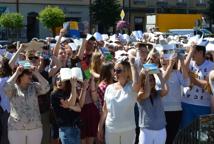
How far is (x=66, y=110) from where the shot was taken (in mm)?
6473

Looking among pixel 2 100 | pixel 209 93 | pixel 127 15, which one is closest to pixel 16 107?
pixel 2 100

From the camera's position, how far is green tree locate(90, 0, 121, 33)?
49.6 m

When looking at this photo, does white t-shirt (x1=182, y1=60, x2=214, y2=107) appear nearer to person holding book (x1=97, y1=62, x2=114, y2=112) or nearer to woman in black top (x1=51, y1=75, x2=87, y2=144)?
person holding book (x1=97, y1=62, x2=114, y2=112)

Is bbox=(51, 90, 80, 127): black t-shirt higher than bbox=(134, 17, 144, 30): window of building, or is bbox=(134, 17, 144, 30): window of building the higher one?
bbox=(134, 17, 144, 30): window of building

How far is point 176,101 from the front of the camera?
7328 mm

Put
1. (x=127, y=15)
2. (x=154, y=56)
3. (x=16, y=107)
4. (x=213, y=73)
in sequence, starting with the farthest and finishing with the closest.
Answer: (x=127, y=15) < (x=154, y=56) < (x=16, y=107) < (x=213, y=73)

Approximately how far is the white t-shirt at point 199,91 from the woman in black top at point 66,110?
5.81ft

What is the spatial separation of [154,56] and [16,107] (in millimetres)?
2307

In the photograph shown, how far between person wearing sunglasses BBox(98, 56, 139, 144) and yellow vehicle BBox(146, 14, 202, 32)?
112 feet

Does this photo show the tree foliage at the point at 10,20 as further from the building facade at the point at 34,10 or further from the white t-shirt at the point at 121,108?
the white t-shirt at the point at 121,108

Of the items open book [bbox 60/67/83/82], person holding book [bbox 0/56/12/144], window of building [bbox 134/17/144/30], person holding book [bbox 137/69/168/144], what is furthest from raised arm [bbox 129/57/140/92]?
window of building [bbox 134/17/144/30]

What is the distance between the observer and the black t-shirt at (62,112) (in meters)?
6.44

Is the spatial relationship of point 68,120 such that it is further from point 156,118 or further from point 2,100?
point 2,100

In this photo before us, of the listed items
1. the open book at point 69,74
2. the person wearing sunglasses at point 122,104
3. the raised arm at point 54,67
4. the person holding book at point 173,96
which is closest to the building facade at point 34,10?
the raised arm at point 54,67
